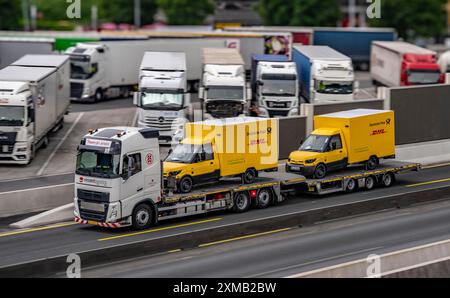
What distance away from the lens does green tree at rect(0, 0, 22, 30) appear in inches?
4653

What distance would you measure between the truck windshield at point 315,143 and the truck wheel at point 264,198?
3357 millimetres

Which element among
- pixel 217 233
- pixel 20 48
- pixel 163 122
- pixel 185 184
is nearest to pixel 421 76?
pixel 163 122

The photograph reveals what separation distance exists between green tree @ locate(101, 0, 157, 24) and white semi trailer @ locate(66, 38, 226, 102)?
67353 millimetres

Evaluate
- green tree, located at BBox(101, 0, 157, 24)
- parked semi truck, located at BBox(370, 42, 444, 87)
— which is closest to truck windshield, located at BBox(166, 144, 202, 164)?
parked semi truck, located at BBox(370, 42, 444, 87)

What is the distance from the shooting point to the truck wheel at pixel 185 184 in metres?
36.2

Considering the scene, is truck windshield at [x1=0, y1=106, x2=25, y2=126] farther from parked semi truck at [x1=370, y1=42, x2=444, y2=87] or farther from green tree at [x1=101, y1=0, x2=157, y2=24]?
green tree at [x1=101, y1=0, x2=157, y2=24]

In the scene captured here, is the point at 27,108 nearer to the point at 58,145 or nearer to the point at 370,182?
the point at 58,145

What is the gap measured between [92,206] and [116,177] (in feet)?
4.57

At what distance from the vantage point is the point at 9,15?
390 ft
